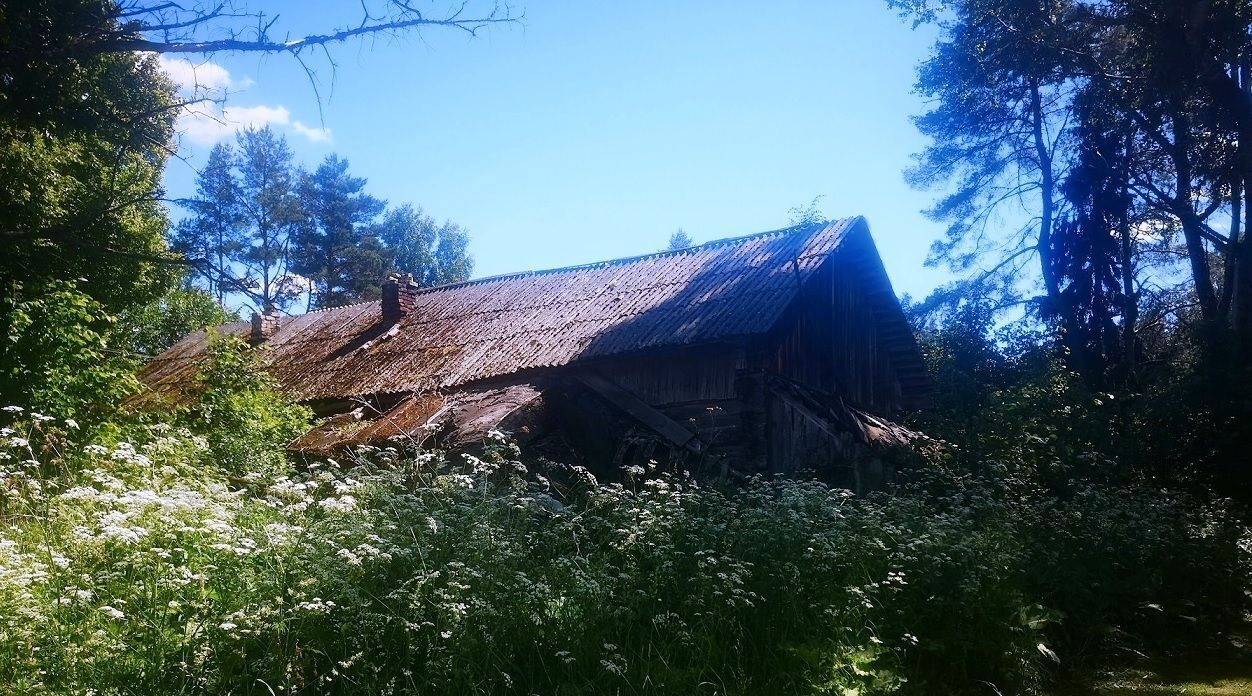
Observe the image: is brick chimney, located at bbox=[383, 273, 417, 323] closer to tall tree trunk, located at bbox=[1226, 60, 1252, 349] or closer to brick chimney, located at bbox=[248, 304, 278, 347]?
brick chimney, located at bbox=[248, 304, 278, 347]

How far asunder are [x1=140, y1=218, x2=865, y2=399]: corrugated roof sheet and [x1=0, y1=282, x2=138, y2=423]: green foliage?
3.50 metres

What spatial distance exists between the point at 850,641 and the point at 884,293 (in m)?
13.1

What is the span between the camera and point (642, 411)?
13.1 m

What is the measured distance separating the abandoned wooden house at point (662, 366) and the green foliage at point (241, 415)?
1.53 ft

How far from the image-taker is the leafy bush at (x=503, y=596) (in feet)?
13.6

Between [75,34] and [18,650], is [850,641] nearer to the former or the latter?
[18,650]

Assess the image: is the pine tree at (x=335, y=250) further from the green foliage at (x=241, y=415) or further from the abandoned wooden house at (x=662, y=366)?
the green foliage at (x=241, y=415)

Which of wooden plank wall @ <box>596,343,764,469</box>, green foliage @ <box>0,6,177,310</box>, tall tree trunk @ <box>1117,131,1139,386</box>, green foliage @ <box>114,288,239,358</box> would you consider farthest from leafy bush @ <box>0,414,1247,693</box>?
green foliage @ <box>114,288,239,358</box>

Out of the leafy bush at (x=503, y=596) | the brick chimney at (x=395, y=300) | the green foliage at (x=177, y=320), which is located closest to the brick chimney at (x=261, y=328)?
the brick chimney at (x=395, y=300)

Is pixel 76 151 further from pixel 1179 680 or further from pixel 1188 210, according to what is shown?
pixel 1188 210

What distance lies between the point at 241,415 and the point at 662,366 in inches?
241

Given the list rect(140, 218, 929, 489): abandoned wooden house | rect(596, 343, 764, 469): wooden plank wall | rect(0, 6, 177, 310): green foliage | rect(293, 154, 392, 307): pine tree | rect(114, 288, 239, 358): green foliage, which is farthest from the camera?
rect(293, 154, 392, 307): pine tree

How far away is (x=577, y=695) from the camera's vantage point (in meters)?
4.21

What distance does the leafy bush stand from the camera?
4.13 m
